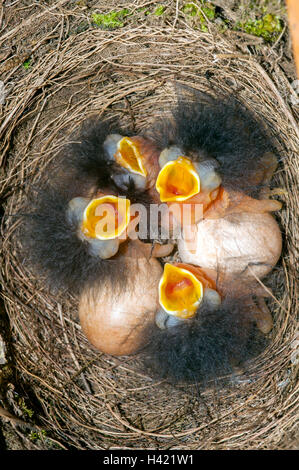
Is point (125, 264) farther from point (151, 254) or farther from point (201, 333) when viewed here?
point (201, 333)

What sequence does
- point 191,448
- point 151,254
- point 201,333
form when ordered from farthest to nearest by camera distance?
point 191,448 → point 151,254 → point 201,333

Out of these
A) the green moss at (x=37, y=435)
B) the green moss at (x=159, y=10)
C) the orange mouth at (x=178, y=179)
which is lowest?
the green moss at (x=37, y=435)

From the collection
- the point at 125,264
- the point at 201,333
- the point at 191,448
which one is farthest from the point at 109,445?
the point at 125,264

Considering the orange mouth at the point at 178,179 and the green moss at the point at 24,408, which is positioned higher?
the orange mouth at the point at 178,179

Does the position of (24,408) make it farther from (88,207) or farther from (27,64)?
(27,64)

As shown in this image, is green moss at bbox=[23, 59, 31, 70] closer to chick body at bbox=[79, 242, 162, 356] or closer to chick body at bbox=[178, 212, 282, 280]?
chick body at bbox=[79, 242, 162, 356]

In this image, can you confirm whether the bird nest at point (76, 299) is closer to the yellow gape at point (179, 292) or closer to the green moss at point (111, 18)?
the green moss at point (111, 18)

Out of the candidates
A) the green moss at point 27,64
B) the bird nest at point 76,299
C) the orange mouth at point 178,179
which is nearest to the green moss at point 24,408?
the bird nest at point 76,299
